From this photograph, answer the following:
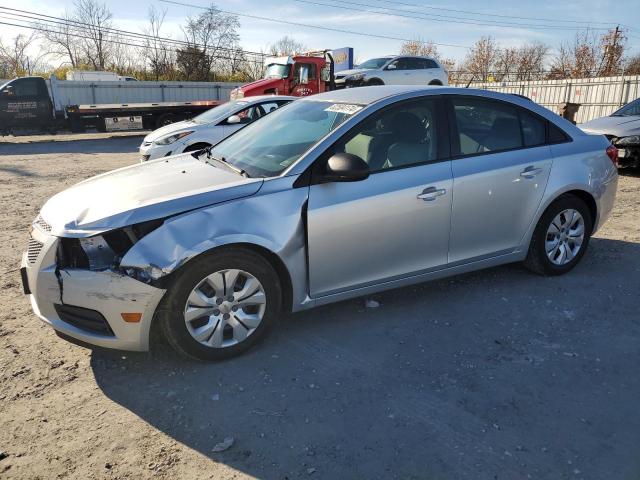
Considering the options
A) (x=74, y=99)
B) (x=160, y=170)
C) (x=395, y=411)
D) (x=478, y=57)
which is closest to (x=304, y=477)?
(x=395, y=411)

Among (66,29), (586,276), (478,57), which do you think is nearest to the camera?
(586,276)

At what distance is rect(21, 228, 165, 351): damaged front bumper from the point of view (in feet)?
9.34

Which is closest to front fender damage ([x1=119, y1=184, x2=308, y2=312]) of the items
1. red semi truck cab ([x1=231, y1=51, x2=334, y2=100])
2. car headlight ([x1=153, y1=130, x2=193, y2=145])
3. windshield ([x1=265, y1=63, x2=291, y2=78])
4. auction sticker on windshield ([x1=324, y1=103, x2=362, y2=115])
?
auction sticker on windshield ([x1=324, y1=103, x2=362, y2=115])

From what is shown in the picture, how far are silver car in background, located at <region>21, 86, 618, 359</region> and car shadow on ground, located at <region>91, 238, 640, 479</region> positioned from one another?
29 cm

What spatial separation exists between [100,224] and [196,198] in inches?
22.1

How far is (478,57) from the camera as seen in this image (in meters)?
54.1

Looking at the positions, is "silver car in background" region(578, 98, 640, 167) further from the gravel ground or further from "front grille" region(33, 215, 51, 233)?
"front grille" region(33, 215, 51, 233)

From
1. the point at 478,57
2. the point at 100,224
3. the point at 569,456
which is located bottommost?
the point at 569,456

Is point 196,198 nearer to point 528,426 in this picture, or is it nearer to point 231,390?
point 231,390

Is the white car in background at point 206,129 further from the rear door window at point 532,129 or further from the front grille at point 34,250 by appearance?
the front grille at point 34,250

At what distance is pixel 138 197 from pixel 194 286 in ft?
2.26

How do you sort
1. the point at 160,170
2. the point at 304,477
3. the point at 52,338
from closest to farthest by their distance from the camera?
the point at 304,477 < the point at 52,338 < the point at 160,170

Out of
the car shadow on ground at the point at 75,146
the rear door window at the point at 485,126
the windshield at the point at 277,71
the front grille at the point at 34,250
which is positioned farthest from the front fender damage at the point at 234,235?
the windshield at the point at 277,71

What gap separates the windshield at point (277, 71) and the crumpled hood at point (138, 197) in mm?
14680
